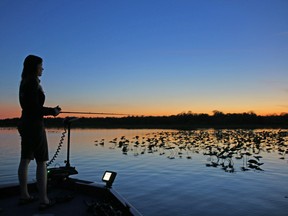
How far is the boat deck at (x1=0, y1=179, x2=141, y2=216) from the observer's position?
3498 millimetres

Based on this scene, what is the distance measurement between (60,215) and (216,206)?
4.59m

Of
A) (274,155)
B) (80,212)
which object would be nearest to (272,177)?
(274,155)

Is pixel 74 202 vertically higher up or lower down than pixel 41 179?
lower down

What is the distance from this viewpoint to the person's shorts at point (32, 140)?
12.1 ft

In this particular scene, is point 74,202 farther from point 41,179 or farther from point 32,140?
point 32,140

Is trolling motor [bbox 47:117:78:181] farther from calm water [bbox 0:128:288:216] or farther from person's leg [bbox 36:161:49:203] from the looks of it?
calm water [bbox 0:128:288:216]

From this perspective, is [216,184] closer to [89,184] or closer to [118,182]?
Answer: [118,182]

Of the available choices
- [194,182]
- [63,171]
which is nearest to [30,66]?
[63,171]

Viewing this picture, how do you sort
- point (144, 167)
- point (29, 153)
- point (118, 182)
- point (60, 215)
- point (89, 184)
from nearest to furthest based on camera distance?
point (60, 215)
point (29, 153)
point (89, 184)
point (118, 182)
point (144, 167)

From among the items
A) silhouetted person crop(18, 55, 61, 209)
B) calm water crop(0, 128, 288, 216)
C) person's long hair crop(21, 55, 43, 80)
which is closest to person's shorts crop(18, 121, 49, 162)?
silhouetted person crop(18, 55, 61, 209)

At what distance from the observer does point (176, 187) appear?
8875mm

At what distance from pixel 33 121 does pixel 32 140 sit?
0.25 meters

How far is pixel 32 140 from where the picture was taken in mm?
3699

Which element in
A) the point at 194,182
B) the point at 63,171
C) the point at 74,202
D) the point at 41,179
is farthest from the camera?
the point at 194,182
